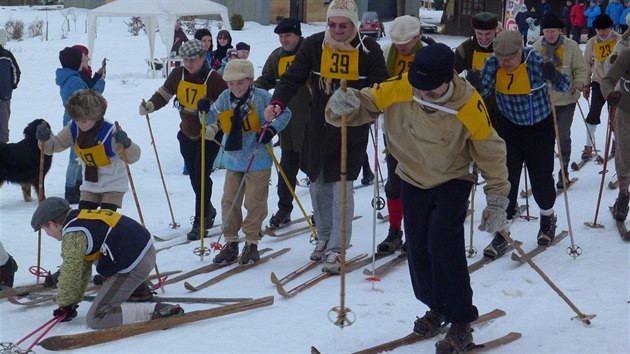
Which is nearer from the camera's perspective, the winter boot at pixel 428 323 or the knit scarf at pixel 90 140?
the winter boot at pixel 428 323

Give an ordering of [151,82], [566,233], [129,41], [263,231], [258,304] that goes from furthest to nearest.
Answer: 1. [129,41]
2. [151,82]
3. [263,231]
4. [566,233]
5. [258,304]

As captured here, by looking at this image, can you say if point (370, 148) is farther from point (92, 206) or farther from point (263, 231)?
point (92, 206)

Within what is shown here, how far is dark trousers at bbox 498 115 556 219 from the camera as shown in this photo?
6590mm

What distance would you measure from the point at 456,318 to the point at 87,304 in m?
2.62

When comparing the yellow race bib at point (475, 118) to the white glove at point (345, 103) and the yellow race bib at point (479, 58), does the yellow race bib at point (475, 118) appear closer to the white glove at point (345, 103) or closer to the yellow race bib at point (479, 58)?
the white glove at point (345, 103)

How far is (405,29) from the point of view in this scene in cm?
646

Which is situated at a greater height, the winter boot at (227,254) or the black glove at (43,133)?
the black glove at (43,133)

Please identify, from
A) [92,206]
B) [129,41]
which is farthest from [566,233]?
[129,41]

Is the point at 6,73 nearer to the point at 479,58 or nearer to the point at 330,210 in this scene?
the point at 330,210

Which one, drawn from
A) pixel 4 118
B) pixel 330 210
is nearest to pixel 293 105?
pixel 330 210

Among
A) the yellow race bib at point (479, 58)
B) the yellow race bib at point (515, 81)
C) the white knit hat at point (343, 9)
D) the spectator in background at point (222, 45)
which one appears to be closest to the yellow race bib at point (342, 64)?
the white knit hat at point (343, 9)

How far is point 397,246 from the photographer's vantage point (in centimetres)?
686

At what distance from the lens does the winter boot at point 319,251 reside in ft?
21.7

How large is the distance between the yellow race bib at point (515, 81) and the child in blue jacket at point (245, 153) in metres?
1.64
